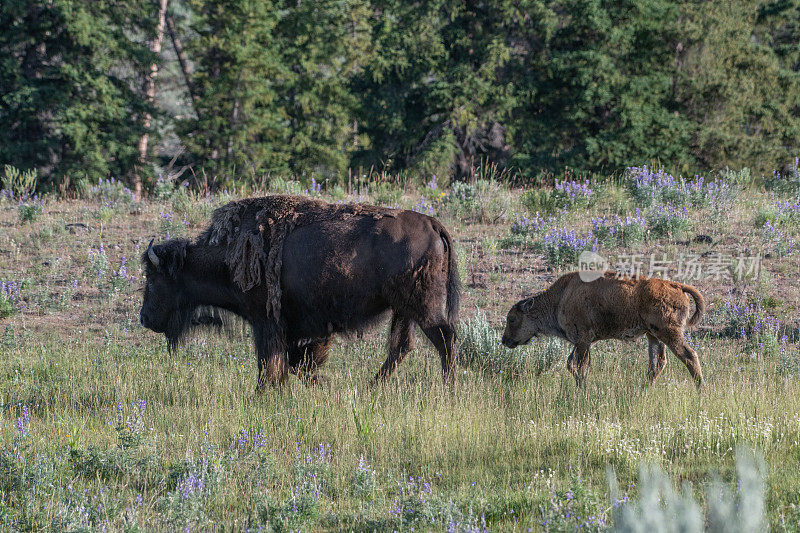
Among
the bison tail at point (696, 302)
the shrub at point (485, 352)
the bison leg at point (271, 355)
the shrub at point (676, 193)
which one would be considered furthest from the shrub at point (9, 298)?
the shrub at point (676, 193)

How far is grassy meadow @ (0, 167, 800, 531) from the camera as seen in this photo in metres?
5.35

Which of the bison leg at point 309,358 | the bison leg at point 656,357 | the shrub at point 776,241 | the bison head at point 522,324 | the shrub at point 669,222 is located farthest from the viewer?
the shrub at point 669,222

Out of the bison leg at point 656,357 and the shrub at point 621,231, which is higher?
the shrub at point 621,231

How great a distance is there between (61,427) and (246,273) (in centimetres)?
224

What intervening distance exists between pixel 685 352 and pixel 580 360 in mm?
1004

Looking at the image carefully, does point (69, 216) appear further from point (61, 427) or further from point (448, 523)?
point (448, 523)

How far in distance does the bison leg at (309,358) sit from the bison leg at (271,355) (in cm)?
30

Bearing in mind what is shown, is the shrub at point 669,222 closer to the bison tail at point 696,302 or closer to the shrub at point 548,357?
the shrub at point 548,357

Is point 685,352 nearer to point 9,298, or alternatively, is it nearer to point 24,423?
point 24,423

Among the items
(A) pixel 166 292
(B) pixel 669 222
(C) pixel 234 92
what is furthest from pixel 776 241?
(C) pixel 234 92

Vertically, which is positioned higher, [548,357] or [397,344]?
[397,344]

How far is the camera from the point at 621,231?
13406 millimetres

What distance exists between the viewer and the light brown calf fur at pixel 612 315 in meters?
8.10

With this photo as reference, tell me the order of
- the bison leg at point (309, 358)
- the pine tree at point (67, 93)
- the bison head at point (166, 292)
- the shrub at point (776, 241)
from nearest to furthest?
1. the bison leg at point (309, 358)
2. the bison head at point (166, 292)
3. the shrub at point (776, 241)
4. the pine tree at point (67, 93)
